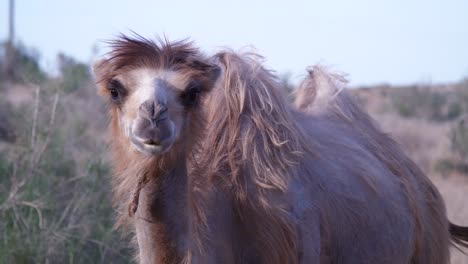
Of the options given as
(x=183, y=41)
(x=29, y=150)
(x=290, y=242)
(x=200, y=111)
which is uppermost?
(x=183, y=41)

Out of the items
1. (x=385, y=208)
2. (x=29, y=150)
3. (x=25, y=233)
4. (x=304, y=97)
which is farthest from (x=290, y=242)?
(x=29, y=150)

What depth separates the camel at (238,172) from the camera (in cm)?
406

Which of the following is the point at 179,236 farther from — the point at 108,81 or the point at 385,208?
the point at 385,208

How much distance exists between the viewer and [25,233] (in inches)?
287

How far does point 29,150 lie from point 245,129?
13.1 feet

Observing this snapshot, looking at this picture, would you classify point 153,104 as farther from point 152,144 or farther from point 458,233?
point 458,233

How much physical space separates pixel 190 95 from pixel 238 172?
761mm

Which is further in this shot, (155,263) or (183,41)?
(183,41)

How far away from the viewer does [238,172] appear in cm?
470

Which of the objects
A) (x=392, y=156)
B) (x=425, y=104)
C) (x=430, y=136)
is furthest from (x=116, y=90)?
(x=425, y=104)

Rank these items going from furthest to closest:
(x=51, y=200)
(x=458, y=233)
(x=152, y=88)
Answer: (x=51, y=200) → (x=458, y=233) → (x=152, y=88)

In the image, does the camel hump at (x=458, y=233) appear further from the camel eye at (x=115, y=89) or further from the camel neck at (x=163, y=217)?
the camel eye at (x=115, y=89)

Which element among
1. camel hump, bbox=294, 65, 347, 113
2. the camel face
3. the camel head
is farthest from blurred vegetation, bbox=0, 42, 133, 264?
the camel face

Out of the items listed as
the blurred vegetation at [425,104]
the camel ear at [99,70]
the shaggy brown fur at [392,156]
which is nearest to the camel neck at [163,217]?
the camel ear at [99,70]
